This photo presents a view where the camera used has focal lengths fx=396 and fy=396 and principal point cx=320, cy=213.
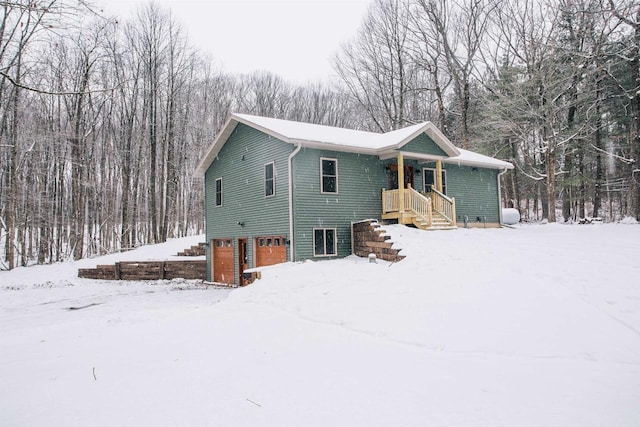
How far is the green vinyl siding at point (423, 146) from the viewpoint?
49.9 ft

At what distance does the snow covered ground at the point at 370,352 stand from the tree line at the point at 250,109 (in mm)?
13554

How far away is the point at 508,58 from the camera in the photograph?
84.4 ft

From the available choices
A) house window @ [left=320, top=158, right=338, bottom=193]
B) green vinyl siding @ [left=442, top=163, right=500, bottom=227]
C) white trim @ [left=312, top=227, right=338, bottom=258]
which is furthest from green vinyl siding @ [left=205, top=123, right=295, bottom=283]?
green vinyl siding @ [left=442, top=163, right=500, bottom=227]

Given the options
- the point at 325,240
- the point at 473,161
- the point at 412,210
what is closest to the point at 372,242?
the point at 325,240

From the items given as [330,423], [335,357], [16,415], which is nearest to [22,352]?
[16,415]

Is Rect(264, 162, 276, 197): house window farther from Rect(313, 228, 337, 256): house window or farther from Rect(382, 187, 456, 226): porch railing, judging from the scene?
Rect(382, 187, 456, 226): porch railing

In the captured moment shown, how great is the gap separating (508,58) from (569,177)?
875 cm

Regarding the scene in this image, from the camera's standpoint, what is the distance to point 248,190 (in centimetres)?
1587

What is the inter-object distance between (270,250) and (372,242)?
12.7 ft

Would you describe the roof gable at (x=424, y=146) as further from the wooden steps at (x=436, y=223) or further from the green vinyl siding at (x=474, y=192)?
the wooden steps at (x=436, y=223)

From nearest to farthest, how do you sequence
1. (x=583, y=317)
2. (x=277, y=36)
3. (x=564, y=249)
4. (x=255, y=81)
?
(x=583, y=317) → (x=564, y=249) → (x=255, y=81) → (x=277, y=36)

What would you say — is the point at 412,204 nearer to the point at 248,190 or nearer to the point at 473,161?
the point at 473,161

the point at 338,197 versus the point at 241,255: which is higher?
the point at 338,197

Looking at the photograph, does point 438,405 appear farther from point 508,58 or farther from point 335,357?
point 508,58
